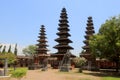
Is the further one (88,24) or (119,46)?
(88,24)

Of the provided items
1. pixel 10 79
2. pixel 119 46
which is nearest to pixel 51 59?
pixel 119 46

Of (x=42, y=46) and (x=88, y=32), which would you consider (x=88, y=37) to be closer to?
(x=88, y=32)

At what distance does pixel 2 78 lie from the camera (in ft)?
90.9

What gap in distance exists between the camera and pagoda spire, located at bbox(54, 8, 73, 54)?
5991cm

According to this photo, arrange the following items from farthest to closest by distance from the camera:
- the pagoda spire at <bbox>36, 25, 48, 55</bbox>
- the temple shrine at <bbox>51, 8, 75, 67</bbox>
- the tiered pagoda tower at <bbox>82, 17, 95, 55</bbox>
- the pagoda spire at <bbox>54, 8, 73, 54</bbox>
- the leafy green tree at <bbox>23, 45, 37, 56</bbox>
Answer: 1. the leafy green tree at <bbox>23, 45, 37, 56</bbox>
2. the pagoda spire at <bbox>36, 25, 48, 55</bbox>
3. the tiered pagoda tower at <bbox>82, 17, 95, 55</bbox>
4. the pagoda spire at <bbox>54, 8, 73, 54</bbox>
5. the temple shrine at <bbox>51, 8, 75, 67</bbox>

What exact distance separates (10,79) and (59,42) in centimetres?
3399

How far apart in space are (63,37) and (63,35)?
1.88 ft

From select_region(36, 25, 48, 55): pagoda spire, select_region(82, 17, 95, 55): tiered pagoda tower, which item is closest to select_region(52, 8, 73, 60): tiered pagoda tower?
select_region(82, 17, 95, 55): tiered pagoda tower

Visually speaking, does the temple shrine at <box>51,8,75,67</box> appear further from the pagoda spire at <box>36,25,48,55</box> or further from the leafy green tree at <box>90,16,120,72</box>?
the leafy green tree at <box>90,16,120,72</box>

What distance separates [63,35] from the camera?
6153 cm

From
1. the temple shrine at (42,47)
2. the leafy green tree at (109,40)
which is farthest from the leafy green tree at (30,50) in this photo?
Answer: the leafy green tree at (109,40)

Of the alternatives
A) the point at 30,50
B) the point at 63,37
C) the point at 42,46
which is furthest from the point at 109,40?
the point at 30,50

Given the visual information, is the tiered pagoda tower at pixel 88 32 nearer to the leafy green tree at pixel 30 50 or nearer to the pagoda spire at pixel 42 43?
the pagoda spire at pixel 42 43

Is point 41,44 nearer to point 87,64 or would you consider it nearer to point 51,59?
point 51,59
